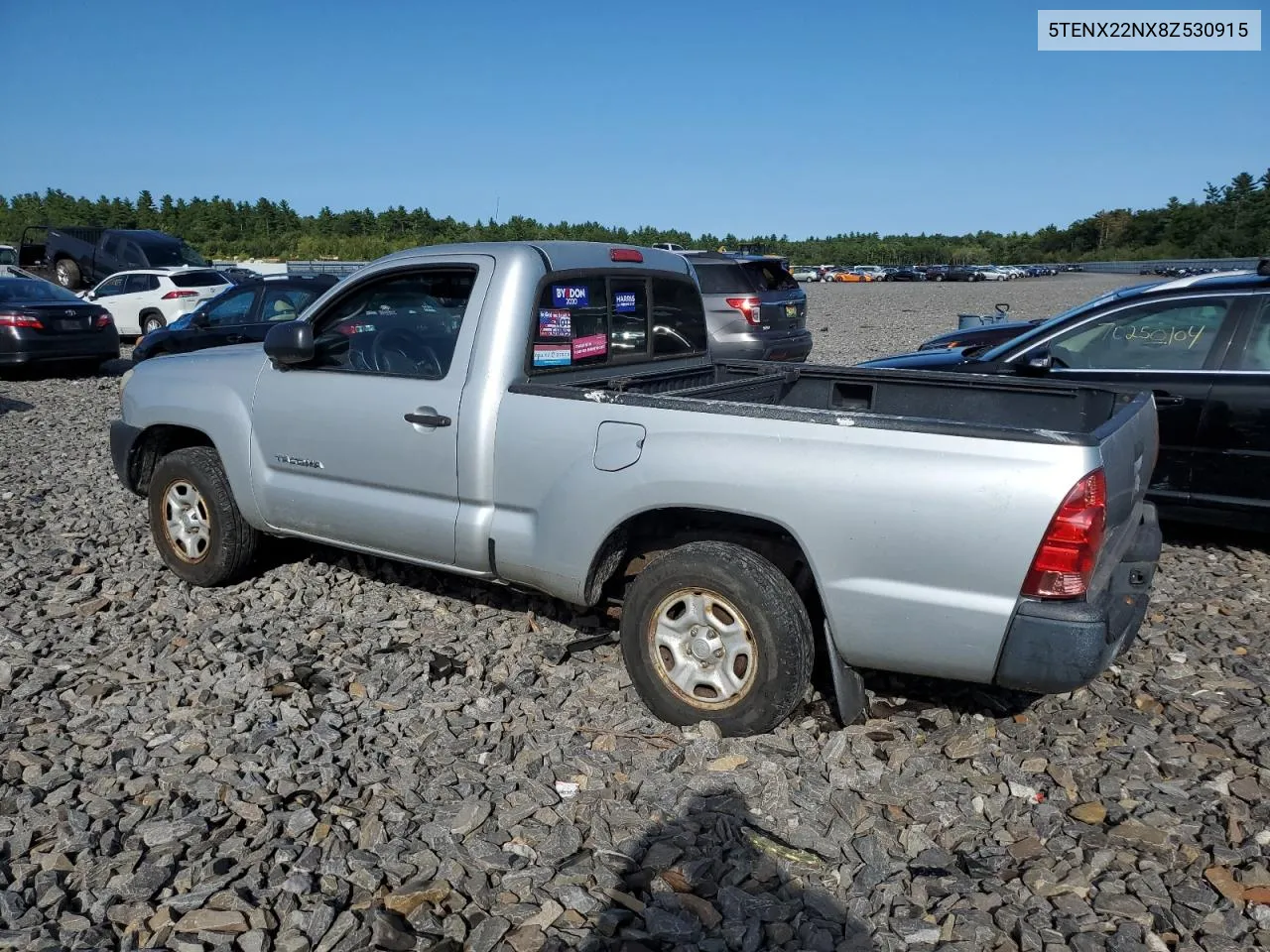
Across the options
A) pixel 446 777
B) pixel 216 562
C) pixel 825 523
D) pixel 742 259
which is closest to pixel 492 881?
pixel 446 777

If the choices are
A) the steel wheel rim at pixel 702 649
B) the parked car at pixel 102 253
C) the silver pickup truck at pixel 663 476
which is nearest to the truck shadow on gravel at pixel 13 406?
the silver pickup truck at pixel 663 476

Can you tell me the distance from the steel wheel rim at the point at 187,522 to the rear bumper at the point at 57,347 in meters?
10.2

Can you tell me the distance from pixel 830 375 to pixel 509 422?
186 cm

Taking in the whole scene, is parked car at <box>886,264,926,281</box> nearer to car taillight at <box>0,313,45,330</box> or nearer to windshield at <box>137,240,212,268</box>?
windshield at <box>137,240,212,268</box>

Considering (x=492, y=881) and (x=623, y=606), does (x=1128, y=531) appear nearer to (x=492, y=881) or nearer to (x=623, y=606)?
(x=623, y=606)

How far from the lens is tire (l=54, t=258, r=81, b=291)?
2458 cm

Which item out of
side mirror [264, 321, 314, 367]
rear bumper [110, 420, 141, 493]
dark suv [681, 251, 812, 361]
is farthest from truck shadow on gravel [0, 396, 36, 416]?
side mirror [264, 321, 314, 367]

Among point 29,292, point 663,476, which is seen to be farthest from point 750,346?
→ point 29,292

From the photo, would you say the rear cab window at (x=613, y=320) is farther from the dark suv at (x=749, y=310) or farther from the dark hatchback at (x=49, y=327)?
the dark hatchback at (x=49, y=327)

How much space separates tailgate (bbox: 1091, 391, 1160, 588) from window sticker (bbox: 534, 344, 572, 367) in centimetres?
228

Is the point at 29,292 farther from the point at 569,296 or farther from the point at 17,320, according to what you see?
the point at 569,296

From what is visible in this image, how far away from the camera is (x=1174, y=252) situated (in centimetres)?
8369

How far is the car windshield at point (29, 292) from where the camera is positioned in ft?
46.2

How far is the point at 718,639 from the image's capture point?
3.81m
